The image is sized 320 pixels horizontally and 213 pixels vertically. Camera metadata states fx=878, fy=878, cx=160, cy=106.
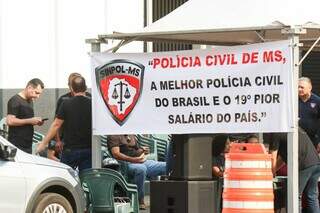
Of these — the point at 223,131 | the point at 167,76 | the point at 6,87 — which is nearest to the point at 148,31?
the point at 167,76

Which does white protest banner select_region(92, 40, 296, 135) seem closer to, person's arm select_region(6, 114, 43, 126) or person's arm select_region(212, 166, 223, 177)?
person's arm select_region(212, 166, 223, 177)

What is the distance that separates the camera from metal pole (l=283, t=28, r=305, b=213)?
9570 mm

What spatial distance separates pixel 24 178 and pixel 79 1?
639cm

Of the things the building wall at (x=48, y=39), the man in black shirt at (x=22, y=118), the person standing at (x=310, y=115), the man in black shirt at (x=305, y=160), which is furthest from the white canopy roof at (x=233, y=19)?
the building wall at (x=48, y=39)

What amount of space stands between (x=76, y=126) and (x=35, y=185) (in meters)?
1.64

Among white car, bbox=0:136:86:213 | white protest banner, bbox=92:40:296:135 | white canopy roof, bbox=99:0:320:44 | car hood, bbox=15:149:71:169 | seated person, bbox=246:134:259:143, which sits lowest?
white car, bbox=0:136:86:213

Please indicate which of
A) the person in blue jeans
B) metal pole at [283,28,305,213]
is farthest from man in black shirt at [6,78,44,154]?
metal pole at [283,28,305,213]

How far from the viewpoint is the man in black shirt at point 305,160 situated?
413 inches

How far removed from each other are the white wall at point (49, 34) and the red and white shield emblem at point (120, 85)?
417 cm

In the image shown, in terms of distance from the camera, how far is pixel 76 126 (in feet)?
37.3

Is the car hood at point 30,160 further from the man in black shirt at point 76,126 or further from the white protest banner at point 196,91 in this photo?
the man in black shirt at point 76,126

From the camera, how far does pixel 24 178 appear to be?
9805 millimetres

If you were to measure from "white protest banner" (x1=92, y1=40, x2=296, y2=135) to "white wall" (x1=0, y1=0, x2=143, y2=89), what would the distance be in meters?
4.10

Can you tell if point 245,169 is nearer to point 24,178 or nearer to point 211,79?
point 211,79
